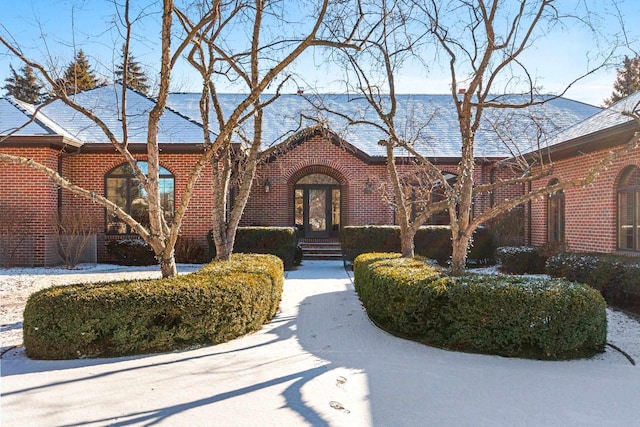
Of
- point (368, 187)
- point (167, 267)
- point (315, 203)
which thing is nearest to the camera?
point (167, 267)

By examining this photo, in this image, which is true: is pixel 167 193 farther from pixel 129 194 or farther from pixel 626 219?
pixel 626 219

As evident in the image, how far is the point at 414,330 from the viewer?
234 inches

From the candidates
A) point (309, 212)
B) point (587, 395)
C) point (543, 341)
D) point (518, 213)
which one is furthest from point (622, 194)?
point (309, 212)

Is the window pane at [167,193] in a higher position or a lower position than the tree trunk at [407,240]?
higher

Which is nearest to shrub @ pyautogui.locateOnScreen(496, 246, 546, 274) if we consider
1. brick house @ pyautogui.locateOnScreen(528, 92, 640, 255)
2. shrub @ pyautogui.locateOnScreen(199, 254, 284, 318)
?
brick house @ pyautogui.locateOnScreen(528, 92, 640, 255)

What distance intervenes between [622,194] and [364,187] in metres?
8.35

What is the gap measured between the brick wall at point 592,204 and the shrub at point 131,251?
35.5 ft

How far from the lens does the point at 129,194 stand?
14734 mm

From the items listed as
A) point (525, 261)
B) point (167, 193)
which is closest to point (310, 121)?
point (167, 193)

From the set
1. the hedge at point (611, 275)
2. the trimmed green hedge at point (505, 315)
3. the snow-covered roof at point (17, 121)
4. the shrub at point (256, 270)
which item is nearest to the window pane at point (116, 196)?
the snow-covered roof at point (17, 121)

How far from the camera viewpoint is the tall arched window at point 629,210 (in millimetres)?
9750

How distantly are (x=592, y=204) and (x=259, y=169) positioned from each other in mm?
10295

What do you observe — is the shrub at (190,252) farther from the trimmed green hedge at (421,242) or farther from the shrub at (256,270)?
the shrub at (256,270)

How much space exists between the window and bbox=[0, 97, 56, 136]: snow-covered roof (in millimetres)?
2262
